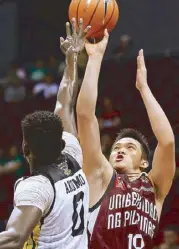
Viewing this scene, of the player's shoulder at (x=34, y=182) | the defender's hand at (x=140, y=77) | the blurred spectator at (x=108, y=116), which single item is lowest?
the player's shoulder at (x=34, y=182)

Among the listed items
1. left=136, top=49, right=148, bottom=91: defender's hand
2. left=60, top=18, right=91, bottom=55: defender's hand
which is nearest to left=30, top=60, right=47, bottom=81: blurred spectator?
left=136, top=49, right=148, bottom=91: defender's hand

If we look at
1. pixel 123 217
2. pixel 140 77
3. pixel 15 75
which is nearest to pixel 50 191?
pixel 123 217

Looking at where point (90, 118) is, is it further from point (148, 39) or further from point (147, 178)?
point (148, 39)

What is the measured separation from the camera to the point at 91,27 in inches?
197

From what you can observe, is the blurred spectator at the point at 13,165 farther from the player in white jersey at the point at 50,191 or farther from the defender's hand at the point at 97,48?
the player in white jersey at the point at 50,191

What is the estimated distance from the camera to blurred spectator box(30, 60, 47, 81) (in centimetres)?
1245

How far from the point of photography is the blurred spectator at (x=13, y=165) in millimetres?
10274

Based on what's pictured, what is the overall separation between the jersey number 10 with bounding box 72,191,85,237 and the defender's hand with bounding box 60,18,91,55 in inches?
50.1

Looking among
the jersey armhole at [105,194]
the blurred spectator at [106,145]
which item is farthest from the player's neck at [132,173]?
the blurred spectator at [106,145]

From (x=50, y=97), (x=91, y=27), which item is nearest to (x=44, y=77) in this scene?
(x=50, y=97)

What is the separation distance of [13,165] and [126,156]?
5.67 m

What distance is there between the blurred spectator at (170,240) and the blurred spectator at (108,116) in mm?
2452

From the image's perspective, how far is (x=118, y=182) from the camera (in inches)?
185

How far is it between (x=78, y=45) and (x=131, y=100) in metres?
5.99
